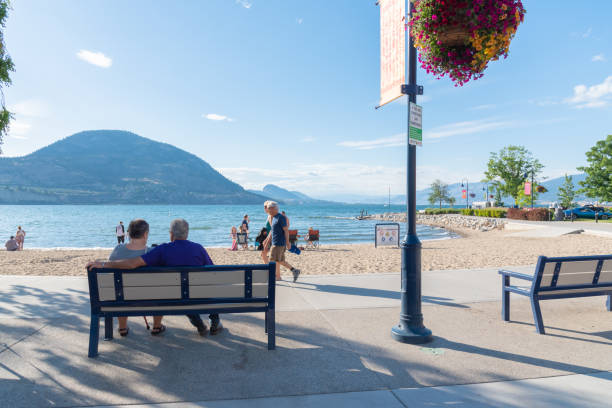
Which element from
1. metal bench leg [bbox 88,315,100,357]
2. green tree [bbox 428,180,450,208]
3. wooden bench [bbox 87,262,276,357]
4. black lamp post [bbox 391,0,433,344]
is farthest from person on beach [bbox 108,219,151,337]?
green tree [bbox 428,180,450,208]

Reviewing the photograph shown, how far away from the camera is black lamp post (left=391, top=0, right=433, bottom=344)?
4004 mm

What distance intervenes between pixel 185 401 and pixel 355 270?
784 centimetres

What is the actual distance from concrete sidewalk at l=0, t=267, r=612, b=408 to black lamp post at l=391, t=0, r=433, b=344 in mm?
185

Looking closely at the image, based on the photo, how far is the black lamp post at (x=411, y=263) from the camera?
13.1 ft

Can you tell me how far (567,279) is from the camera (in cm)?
447

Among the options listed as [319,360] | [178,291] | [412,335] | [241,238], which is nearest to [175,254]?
[178,291]

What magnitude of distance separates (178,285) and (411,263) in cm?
246

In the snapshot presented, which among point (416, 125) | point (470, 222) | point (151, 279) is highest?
point (416, 125)

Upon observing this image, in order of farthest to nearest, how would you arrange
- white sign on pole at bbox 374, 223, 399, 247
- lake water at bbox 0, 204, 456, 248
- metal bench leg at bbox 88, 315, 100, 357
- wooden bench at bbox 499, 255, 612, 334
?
lake water at bbox 0, 204, 456, 248
white sign on pole at bbox 374, 223, 399, 247
wooden bench at bbox 499, 255, 612, 334
metal bench leg at bbox 88, 315, 100, 357

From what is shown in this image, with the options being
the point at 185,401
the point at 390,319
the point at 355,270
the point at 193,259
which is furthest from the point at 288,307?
the point at 355,270

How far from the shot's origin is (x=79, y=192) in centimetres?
19100

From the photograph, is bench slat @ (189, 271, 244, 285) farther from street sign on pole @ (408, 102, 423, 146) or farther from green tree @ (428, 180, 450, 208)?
green tree @ (428, 180, 450, 208)

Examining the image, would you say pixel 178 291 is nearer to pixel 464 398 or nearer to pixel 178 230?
pixel 178 230

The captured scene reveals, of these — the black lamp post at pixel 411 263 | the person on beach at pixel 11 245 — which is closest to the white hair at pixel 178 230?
the black lamp post at pixel 411 263
